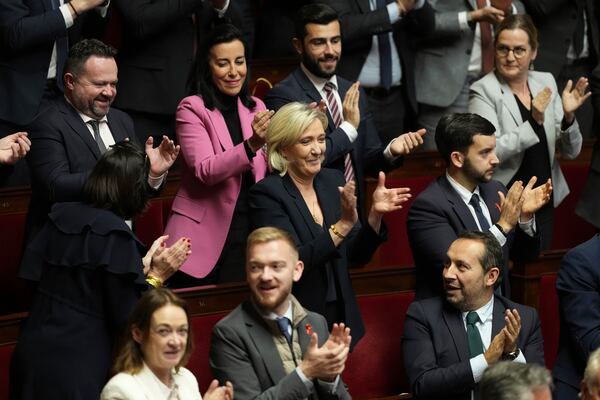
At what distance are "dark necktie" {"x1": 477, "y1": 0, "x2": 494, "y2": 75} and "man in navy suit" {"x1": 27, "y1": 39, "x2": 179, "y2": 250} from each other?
159 cm

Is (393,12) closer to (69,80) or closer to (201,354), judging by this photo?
(69,80)

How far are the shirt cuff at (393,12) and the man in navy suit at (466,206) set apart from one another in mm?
760

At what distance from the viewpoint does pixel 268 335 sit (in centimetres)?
277

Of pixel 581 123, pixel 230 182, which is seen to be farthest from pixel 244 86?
pixel 581 123

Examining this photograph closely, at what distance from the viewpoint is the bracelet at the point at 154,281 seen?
294 centimetres

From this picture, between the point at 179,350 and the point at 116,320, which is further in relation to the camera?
the point at 116,320

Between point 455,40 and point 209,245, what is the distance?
140cm

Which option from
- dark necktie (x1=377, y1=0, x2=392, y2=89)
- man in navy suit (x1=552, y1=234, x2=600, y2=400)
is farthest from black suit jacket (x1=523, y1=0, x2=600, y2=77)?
man in navy suit (x1=552, y1=234, x2=600, y2=400)

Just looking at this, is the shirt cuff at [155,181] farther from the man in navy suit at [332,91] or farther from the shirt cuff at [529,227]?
the shirt cuff at [529,227]

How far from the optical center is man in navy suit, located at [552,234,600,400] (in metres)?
3.11

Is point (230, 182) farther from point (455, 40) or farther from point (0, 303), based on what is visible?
point (455, 40)

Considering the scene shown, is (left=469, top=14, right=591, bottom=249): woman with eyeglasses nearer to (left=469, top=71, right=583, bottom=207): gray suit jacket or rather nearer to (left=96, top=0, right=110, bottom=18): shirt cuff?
(left=469, top=71, right=583, bottom=207): gray suit jacket

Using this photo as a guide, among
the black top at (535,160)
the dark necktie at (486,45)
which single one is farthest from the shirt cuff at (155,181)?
the dark necktie at (486,45)

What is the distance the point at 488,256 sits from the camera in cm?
311
